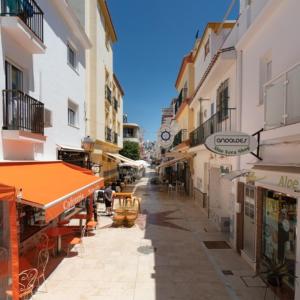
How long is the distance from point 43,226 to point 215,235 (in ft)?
27.3

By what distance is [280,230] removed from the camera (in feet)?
27.1

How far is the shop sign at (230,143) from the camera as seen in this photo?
808 cm

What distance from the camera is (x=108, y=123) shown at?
29312 mm

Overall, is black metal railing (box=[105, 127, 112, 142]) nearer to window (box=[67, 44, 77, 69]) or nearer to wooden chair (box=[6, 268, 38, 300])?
window (box=[67, 44, 77, 69])

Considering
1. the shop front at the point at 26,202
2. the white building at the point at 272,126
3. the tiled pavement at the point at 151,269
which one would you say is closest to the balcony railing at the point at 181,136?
the tiled pavement at the point at 151,269

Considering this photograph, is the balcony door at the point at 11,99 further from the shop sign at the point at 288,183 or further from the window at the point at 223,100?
the window at the point at 223,100

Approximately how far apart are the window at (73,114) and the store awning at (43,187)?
615cm

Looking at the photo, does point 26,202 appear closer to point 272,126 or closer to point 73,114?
point 272,126

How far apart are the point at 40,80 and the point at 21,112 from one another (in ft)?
8.47

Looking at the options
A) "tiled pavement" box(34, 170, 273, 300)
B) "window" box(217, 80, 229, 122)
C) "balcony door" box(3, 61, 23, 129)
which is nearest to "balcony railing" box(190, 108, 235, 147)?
"window" box(217, 80, 229, 122)

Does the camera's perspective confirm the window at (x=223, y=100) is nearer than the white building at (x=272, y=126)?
No

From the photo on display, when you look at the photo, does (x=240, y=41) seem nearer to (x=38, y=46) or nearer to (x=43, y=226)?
(x=38, y=46)

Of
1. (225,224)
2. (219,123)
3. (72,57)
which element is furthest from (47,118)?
(225,224)

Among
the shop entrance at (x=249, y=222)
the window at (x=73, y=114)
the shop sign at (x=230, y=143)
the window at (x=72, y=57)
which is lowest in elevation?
the shop entrance at (x=249, y=222)
